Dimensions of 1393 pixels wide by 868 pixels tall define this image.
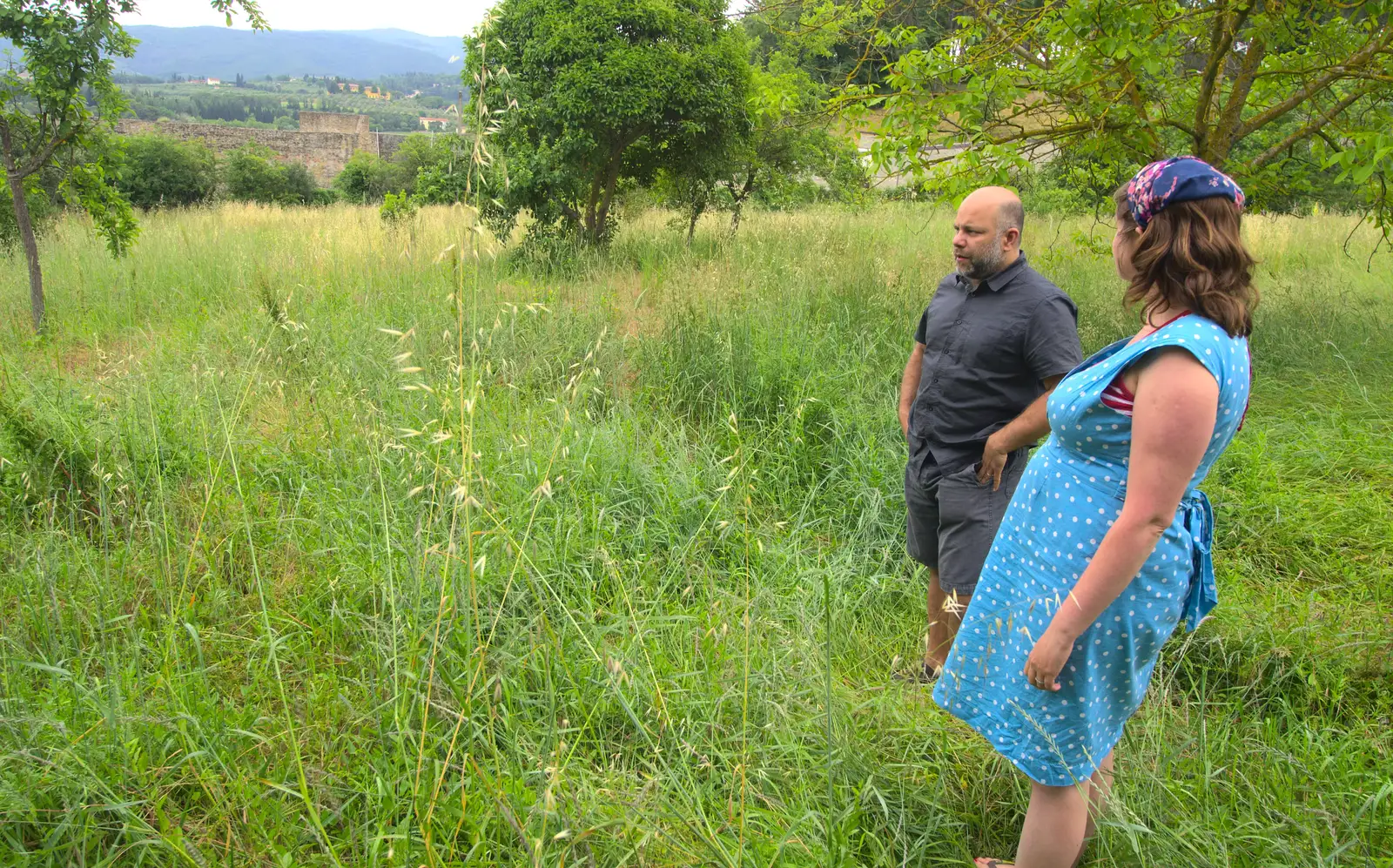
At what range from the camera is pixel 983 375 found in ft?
8.89

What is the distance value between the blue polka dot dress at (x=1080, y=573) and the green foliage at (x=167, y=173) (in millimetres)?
21165

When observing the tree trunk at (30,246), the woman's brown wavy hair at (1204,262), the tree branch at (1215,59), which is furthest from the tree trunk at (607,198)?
the woman's brown wavy hair at (1204,262)

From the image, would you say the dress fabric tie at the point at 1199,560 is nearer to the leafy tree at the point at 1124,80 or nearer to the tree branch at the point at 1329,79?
the leafy tree at the point at 1124,80

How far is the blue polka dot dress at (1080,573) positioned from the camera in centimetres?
164

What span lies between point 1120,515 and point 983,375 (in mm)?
1216

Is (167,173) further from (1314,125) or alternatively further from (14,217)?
(1314,125)

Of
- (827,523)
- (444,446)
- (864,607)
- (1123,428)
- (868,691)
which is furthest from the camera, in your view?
(827,523)

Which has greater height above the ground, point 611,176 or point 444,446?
point 611,176

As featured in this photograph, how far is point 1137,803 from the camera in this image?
2.06 meters

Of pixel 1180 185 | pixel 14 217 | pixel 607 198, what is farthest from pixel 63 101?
pixel 1180 185

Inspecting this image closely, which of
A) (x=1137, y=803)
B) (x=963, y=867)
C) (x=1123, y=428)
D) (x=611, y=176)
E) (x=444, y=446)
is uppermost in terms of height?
(x=611, y=176)

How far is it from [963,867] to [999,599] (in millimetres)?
767

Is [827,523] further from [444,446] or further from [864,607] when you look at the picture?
[444,446]

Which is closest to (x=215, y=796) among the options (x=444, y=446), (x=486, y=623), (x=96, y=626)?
(x=486, y=623)
